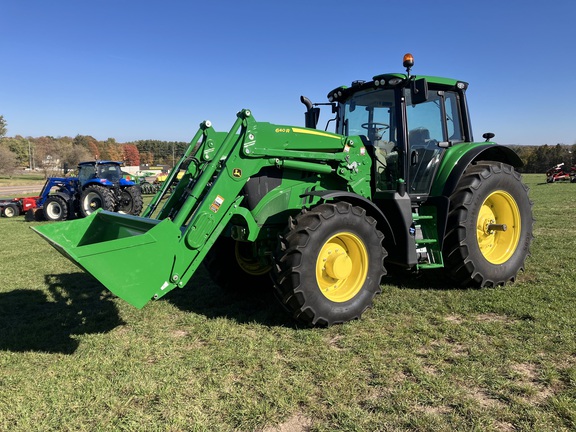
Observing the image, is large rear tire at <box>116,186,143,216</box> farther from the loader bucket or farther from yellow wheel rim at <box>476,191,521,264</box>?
yellow wheel rim at <box>476,191,521,264</box>

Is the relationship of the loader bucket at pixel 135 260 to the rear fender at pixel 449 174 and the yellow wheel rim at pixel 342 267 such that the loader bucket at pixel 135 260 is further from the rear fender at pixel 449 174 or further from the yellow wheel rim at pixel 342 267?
the rear fender at pixel 449 174

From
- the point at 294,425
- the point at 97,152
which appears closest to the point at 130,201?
the point at 294,425

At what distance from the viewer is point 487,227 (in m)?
5.52

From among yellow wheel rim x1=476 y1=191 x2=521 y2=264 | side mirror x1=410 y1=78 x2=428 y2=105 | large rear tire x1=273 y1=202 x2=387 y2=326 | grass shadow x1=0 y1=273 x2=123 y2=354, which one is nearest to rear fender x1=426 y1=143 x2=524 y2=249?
yellow wheel rim x1=476 y1=191 x2=521 y2=264

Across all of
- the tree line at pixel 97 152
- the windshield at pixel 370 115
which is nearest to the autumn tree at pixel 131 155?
the tree line at pixel 97 152

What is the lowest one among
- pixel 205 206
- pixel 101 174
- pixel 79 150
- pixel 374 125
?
pixel 205 206

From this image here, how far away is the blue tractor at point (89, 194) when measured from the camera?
15.6 meters

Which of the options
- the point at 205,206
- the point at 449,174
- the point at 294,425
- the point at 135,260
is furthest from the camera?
the point at 449,174

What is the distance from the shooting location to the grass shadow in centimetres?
402

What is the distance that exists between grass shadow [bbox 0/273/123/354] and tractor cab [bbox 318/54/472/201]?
12.1ft

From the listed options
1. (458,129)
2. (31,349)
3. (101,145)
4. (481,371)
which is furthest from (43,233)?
(101,145)

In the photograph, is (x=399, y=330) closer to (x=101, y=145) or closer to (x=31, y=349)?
(x=31, y=349)

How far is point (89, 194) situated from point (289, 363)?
47.3 feet

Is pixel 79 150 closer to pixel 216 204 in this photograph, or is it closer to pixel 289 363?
pixel 216 204
